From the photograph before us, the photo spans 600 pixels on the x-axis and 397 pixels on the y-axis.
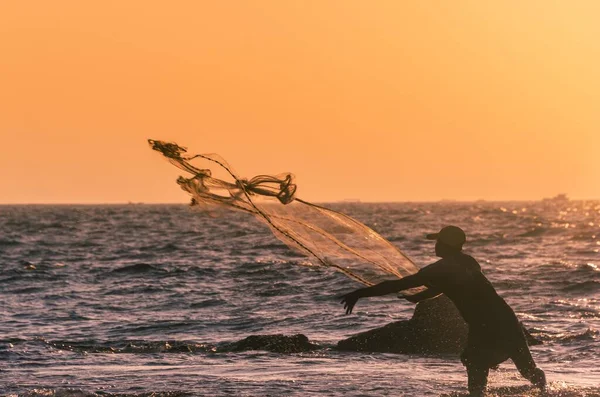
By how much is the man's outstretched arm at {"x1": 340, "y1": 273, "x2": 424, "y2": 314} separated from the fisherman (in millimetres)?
278

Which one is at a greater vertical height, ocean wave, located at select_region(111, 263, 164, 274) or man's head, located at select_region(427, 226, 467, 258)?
man's head, located at select_region(427, 226, 467, 258)

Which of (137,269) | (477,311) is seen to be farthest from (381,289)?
(137,269)

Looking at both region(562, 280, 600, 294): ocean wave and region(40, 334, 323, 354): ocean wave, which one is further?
region(562, 280, 600, 294): ocean wave

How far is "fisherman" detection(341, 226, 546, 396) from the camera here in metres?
11.0

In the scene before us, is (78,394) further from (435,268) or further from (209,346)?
(209,346)

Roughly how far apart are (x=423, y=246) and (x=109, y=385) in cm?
4061

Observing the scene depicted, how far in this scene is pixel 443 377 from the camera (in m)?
14.4

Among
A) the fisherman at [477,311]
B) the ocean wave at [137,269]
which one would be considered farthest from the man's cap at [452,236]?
the ocean wave at [137,269]

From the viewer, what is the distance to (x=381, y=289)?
10.6 meters

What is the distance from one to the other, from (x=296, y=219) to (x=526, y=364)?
3705 mm

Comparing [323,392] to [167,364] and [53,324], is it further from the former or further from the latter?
[53,324]

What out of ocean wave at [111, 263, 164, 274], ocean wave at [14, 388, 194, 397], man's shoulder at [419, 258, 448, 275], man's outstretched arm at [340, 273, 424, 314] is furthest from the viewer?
ocean wave at [111, 263, 164, 274]

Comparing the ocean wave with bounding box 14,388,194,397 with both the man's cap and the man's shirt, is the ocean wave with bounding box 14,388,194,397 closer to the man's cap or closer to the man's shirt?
the man's shirt

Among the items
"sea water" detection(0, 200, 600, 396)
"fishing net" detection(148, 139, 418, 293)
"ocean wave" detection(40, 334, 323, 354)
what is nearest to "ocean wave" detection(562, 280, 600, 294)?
"sea water" detection(0, 200, 600, 396)
